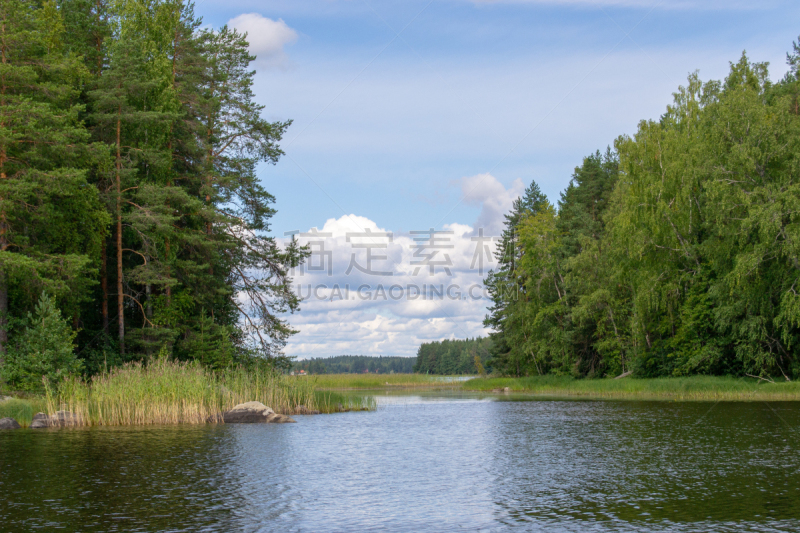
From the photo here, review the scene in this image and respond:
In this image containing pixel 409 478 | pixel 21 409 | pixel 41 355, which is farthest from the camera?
pixel 41 355

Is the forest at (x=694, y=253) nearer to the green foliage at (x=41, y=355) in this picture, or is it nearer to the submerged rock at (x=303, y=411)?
the submerged rock at (x=303, y=411)

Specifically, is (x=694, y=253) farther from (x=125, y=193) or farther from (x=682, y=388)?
(x=125, y=193)

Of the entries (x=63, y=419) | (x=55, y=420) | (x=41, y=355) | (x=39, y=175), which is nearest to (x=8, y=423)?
(x=55, y=420)

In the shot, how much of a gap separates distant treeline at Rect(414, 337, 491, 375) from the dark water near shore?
5173 inches

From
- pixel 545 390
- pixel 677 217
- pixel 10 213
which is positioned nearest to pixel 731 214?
pixel 677 217

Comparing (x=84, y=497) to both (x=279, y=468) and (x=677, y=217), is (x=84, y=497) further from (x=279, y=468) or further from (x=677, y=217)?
(x=677, y=217)

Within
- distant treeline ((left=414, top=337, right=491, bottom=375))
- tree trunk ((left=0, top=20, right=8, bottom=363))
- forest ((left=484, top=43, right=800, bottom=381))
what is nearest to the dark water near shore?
tree trunk ((left=0, top=20, right=8, bottom=363))

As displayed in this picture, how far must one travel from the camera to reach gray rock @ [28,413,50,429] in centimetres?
2337

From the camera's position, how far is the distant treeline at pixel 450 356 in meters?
160

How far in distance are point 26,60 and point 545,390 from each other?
44.4m

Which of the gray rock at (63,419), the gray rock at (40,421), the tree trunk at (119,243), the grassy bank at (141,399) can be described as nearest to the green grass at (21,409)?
the grassy bank at (141,399)

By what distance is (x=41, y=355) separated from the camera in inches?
1025

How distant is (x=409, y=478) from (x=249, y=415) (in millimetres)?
13234

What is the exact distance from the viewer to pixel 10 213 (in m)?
27.1
